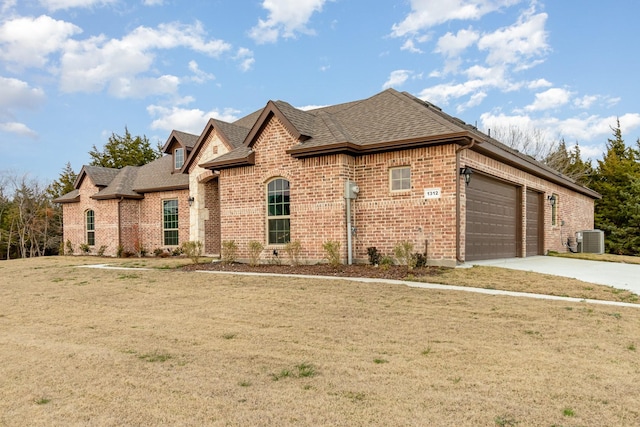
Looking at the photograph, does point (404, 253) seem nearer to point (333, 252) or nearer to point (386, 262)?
point (386, 262)

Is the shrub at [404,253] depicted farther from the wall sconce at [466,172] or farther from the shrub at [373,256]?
the wall sconce at [466,172]

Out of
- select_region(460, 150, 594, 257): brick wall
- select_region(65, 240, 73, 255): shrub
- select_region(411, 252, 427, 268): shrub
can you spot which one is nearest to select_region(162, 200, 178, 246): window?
select_region(65, 240, 73, 255): shrub

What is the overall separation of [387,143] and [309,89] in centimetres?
842

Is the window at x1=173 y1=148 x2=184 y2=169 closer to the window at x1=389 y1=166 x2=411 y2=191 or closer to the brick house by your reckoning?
the brick house

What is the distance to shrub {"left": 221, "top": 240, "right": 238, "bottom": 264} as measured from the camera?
14.9m

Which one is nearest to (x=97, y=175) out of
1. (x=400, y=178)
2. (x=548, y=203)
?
(x=400, y=178)

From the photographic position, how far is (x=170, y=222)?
23.2 m

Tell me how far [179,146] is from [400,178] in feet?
46.3

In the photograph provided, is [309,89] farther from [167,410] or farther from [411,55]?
[167,410]

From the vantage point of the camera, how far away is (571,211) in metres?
22.6

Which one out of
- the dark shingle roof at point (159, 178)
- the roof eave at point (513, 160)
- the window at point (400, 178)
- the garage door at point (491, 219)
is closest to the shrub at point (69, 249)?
the dark shingle roof at point (159, 178)

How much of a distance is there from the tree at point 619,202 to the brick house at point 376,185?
1253 centimetres

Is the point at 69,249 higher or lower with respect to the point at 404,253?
lower

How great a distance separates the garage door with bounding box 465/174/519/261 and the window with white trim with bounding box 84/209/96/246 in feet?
69.6
